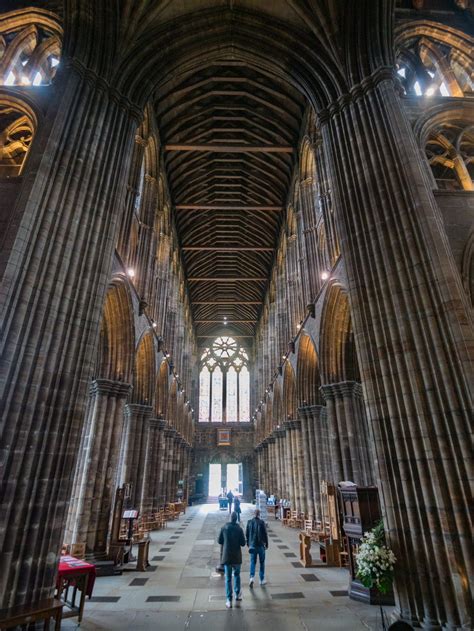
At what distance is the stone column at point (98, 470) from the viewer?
934cm

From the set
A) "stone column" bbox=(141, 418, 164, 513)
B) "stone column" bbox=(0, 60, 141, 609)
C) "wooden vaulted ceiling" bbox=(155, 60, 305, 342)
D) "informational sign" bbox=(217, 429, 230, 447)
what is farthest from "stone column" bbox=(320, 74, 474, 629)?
"informational sign" bbox=(217, 429, 230, 447)

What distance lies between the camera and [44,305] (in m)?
6.82

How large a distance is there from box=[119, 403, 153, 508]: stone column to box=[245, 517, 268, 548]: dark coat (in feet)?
26.4

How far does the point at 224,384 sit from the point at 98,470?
30.3 metres

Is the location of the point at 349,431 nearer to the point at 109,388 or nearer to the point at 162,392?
the point at 109,388

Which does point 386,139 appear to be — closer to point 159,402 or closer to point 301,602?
point 301,602

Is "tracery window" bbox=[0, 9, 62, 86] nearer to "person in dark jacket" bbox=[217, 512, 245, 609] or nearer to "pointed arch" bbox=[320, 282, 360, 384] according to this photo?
"pointed arch" bbox=[320, 282, 360, 384]

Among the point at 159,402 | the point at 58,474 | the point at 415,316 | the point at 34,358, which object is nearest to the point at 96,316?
the point at 34,358

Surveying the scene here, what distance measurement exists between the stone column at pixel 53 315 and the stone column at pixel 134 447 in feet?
25.8

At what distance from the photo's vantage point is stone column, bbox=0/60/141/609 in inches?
225

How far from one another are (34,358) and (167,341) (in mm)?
13526

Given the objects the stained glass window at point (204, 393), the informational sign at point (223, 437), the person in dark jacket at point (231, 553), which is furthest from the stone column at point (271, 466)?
the person in dark jacket at point (231, 553)

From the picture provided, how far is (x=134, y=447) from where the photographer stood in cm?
1452

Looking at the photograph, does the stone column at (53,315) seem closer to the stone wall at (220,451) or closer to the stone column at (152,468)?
the stone column at (152,468)
